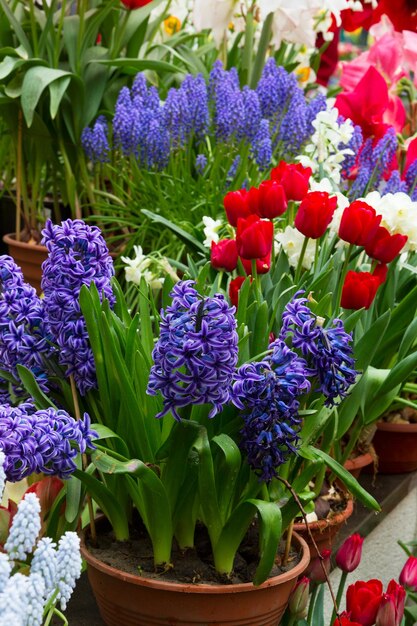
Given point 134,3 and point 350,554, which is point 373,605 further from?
point 134,3

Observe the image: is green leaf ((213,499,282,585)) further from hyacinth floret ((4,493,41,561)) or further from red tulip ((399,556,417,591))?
hyacinth floret ((4,493,41,561))

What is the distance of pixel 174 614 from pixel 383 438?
895mm

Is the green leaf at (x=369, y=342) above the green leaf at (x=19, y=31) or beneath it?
beneath

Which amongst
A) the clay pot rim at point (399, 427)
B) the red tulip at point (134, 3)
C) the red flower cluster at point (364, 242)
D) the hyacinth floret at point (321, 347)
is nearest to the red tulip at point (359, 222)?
the red flower cluster at point (364, 242)

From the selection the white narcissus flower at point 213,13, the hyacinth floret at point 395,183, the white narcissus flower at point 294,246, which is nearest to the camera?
the white narcissus flower at point 294,246

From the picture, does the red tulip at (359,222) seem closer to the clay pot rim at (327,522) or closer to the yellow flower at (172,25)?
the clay pot rim at (327,522)

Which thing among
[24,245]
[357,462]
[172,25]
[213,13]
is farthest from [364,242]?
[172,25]

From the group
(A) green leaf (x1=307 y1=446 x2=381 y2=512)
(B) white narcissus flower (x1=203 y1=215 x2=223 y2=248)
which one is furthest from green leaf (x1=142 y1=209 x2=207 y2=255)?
(A) green leaf (x1=307 y1=446 x2=381 y2=512)

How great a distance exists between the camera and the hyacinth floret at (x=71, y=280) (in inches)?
40.3

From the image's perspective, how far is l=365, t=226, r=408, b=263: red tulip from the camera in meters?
1.29

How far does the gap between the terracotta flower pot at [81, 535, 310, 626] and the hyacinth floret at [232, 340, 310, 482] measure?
0.50 ft

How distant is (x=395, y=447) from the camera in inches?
73.9

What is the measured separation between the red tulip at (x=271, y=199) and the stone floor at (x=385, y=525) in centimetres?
60

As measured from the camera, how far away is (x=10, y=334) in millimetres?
1038
